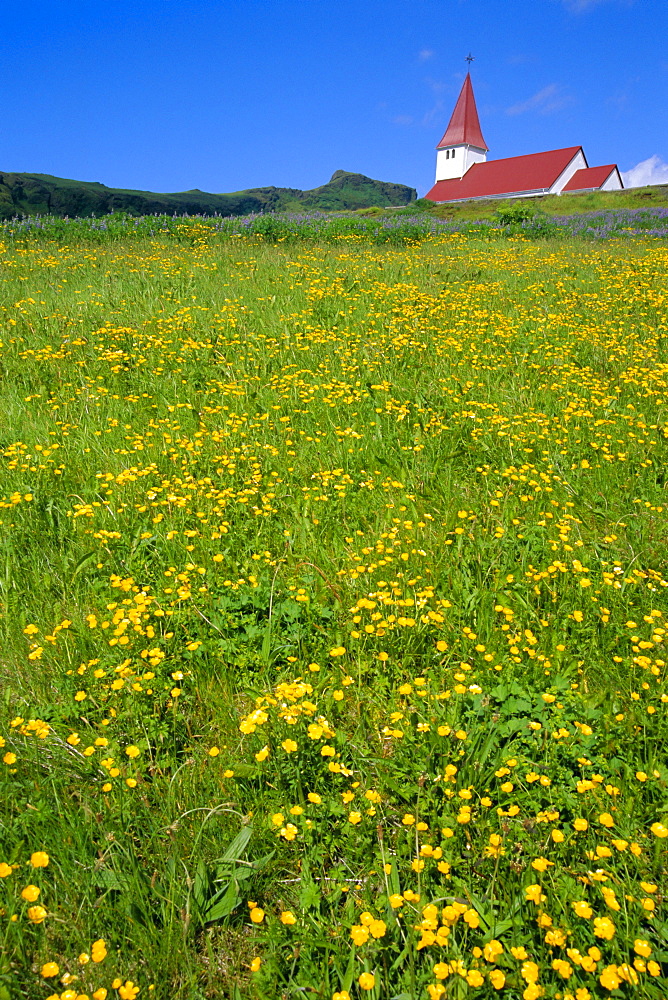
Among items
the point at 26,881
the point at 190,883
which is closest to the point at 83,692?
the point at 26,881

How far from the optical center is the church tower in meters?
74.1

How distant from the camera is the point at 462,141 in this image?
73500mm

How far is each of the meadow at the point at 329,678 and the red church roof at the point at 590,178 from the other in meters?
64.6

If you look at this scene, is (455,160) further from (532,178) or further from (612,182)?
(612,182)

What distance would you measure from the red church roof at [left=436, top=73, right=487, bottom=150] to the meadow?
82441 mm

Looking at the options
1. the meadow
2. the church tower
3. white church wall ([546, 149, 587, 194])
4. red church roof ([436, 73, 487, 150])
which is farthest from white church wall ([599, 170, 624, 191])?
the meadow

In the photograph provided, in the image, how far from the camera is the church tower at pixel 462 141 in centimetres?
7407

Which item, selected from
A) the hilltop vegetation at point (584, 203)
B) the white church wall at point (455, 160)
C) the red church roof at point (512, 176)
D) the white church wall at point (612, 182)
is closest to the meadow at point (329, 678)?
the hilltop vegetation at point (584, 203)

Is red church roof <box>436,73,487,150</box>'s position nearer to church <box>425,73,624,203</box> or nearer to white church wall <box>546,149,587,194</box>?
church <box>425,73,624,203</box>

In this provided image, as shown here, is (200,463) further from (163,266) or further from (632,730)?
(163,266)

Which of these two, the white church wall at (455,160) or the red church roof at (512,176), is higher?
the white church wall at (455,160)

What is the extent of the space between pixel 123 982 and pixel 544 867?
130 centimetres

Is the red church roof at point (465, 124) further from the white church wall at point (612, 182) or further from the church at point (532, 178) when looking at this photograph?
the white church wall at point (612, 182)

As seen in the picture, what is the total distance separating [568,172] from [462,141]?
18.5 metres
